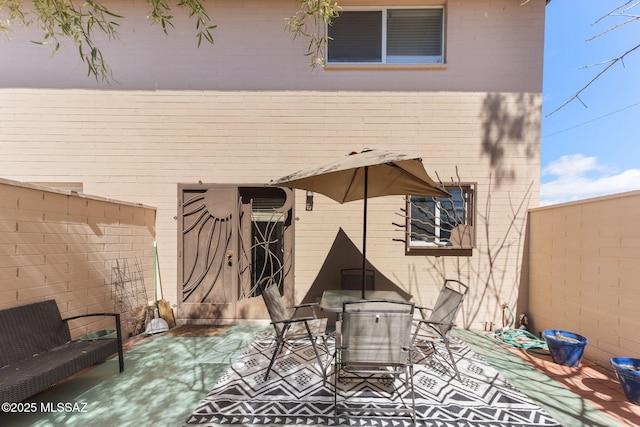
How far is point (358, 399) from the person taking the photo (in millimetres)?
2594

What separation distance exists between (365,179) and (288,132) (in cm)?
220

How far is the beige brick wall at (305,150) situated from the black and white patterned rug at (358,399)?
1545mm

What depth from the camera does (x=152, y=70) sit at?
188 inches

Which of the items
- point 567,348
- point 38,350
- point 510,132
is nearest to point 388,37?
point 510,132

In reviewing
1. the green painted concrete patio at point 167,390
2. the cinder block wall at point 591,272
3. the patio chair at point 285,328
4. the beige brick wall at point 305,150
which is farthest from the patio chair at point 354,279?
the cinder block wall at point 591,272

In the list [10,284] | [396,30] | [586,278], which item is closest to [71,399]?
[10,284]

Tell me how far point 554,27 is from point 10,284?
8098 millimetres

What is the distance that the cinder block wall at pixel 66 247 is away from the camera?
279 centimetres

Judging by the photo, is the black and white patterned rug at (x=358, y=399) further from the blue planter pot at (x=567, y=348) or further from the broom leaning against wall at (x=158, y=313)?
the broom leaning against wall at (x=158, y=313)

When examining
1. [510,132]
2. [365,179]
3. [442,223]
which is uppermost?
[510,132]

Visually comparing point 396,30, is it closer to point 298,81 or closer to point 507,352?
point 298,81

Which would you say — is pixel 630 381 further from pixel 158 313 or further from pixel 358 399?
pixel 158 313

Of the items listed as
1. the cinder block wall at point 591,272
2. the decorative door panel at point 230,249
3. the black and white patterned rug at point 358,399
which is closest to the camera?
the black and white patterned rug at point 358,399

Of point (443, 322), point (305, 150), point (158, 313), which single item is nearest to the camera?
point (443, 322)
